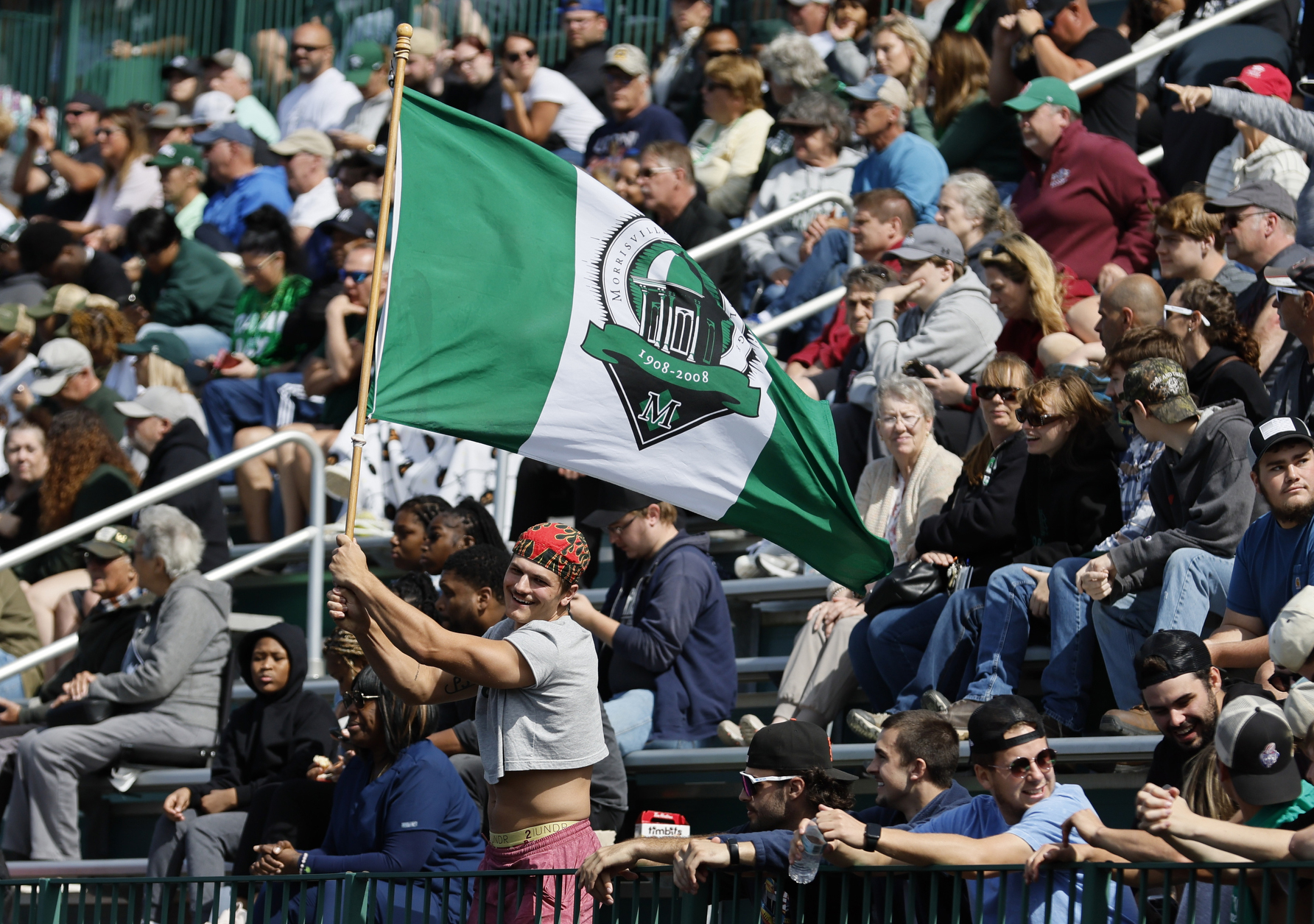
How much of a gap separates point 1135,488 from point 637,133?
258 inches

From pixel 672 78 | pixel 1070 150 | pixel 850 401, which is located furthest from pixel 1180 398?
pixel 672 78

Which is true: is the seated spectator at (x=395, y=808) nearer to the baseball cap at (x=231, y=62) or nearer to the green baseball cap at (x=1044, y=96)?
the green baseball cap at (x=1044, y=96)

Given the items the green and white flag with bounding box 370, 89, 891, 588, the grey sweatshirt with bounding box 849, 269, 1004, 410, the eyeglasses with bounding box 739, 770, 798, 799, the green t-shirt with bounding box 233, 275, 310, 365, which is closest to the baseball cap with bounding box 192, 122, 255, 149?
the green t-shirt with bounding box 233, 275, 310, 365

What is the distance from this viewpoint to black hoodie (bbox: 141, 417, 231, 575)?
11.0 metres

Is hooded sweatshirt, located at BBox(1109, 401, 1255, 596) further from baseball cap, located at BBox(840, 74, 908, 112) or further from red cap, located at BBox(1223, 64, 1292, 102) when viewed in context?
baseball cap, located at BBox(840, 74, 908, 112)

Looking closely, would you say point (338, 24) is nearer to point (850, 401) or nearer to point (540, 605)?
point (850, 401)

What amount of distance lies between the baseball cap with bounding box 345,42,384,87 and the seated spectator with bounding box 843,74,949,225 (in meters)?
6.18

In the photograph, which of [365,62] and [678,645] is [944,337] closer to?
[678,645]

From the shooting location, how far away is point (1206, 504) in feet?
23.1

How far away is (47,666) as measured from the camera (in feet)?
36.9

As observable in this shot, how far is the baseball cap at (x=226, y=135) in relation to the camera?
15.6 m

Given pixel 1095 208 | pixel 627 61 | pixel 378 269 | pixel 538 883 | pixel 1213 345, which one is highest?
pixel 627 61

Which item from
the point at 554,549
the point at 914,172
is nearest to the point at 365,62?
the point at 914,172

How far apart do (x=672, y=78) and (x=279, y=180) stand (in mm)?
3223
